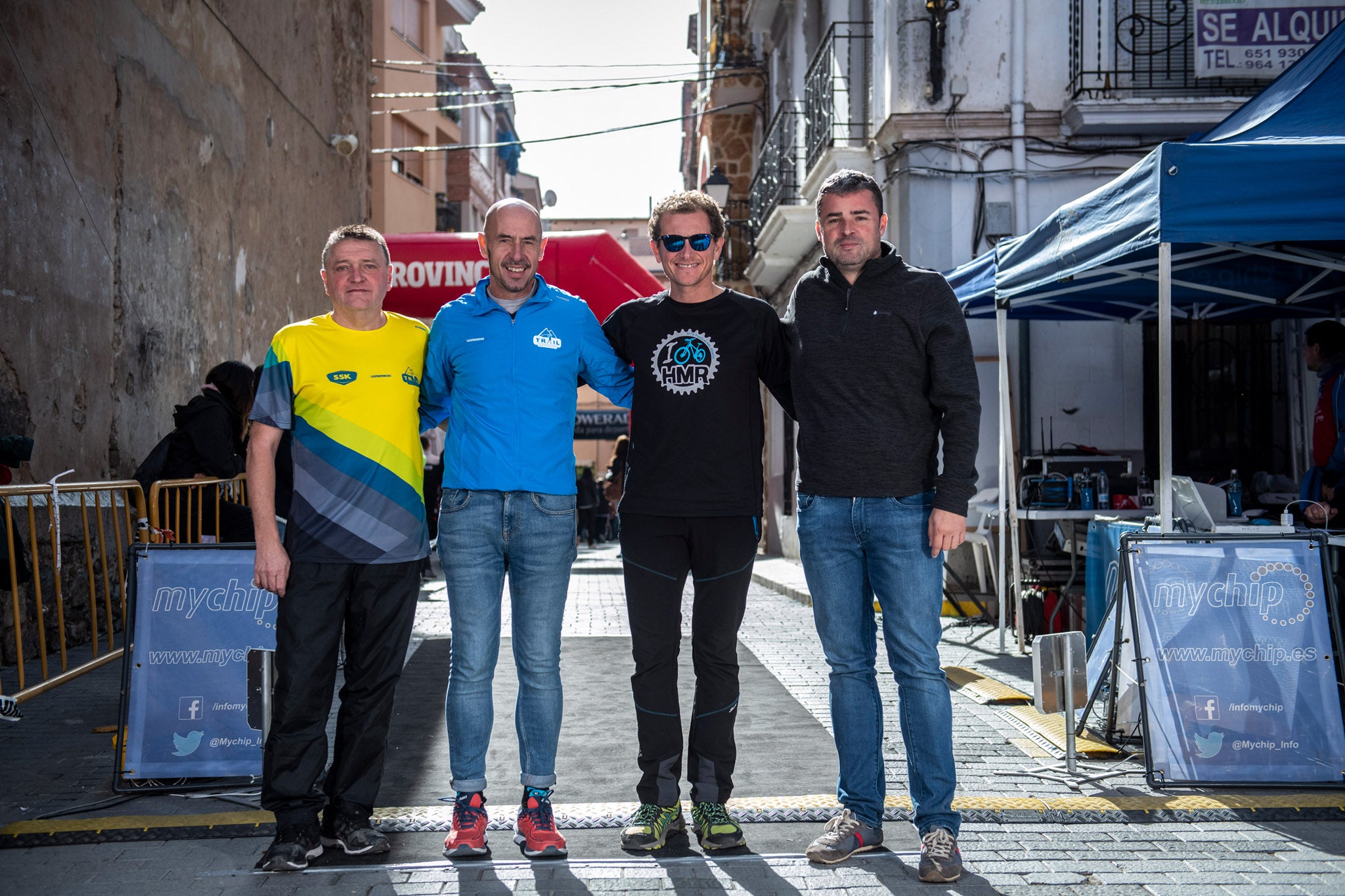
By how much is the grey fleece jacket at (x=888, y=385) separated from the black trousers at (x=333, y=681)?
1.43m

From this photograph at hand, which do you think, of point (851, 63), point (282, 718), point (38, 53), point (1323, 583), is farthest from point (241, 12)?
point (1323, 583)

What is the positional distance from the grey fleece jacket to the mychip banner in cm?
850

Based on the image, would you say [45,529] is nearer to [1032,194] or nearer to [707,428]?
[707,428]

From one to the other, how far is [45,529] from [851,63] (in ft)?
31.0

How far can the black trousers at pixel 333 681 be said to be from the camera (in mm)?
3918

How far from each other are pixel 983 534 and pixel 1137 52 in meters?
4.99

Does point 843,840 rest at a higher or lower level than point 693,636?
lower

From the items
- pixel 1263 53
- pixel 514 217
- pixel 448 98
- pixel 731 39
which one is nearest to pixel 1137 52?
pixel 1263 53

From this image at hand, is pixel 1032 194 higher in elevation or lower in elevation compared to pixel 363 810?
higher

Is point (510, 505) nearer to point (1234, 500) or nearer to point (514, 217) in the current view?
point (514, 217)

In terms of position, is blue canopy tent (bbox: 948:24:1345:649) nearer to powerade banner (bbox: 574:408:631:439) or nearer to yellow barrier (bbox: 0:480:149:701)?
yellow barrier (bbox: 0:480:149:701)

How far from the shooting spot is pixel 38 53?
26.8 ft

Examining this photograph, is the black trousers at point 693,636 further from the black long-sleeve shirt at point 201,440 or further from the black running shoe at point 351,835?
the black long-sleeve shirt at point 201,440

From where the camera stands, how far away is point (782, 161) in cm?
1706
